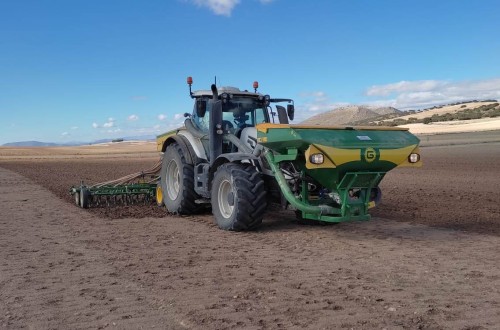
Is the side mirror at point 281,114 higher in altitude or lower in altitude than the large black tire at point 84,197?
higher

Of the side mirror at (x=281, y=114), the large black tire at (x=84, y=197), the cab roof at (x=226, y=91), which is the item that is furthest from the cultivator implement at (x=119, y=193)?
the side mirror at (x=281, y=114)

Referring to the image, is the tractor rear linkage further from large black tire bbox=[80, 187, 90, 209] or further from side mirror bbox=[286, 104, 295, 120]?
side mirror bbox=[286, 104, 295, 120]

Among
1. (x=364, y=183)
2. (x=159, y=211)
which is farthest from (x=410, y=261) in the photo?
(x=159, y=211)

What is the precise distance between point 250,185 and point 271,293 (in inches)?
112

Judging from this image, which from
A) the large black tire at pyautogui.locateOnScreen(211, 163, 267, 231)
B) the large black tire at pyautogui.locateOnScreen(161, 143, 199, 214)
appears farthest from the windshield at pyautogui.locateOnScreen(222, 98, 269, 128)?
the large black tire at pyautogui.locateOnScreen(211, 163, 267, 231)

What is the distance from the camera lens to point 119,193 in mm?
11148

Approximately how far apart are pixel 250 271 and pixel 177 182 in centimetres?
496

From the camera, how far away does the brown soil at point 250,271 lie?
4168mm

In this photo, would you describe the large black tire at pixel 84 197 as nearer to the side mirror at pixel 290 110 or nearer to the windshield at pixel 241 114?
the windshield at pixel 241 114

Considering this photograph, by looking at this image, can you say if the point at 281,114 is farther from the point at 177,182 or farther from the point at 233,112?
the point at 177,182

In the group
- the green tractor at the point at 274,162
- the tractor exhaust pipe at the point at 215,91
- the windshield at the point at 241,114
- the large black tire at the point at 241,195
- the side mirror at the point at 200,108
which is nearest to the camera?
the green tractor at the point at 274,162

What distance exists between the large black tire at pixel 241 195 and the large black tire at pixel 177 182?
1361mm

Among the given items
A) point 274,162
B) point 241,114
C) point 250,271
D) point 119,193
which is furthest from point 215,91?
point 250,271

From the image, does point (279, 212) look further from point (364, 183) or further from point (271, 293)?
point (271, 293)
